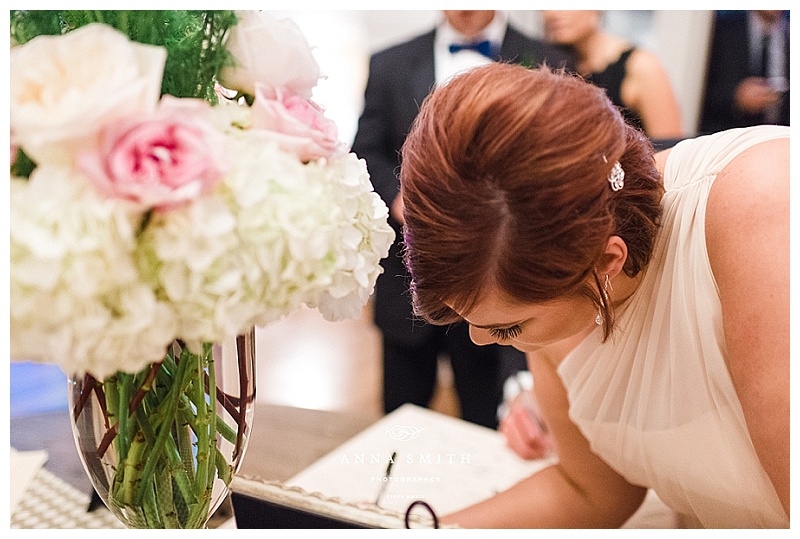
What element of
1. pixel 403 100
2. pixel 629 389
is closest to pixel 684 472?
pixel 629 389

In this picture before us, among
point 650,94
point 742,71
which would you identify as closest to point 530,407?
point 650,94

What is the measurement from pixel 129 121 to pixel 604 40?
1.71 metres

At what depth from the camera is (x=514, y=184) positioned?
67 centimetres

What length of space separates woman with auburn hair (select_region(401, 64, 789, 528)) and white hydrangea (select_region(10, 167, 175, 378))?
1.04ft

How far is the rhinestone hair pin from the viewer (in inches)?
→ 27.7

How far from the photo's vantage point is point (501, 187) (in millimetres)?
675

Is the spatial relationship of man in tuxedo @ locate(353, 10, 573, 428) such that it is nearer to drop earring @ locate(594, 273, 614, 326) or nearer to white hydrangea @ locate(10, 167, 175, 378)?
drop earring @ locate(594, 273, 614, 326)

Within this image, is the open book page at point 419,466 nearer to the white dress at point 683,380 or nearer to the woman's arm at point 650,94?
the white dress at point 683,380

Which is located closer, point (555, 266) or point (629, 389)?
point (555, 266)

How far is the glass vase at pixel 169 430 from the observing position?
62 centimetres

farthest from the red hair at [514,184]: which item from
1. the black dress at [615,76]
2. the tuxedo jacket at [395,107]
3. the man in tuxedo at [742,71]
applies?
the man in tuxedo at [742,71]

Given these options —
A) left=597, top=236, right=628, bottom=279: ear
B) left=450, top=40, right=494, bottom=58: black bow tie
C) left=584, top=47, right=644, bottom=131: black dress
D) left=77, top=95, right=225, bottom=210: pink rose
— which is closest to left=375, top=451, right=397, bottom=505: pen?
left=597, top=236, right=628, bottom=279: ear

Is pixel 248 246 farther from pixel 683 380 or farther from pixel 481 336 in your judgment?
pixel 683 380
